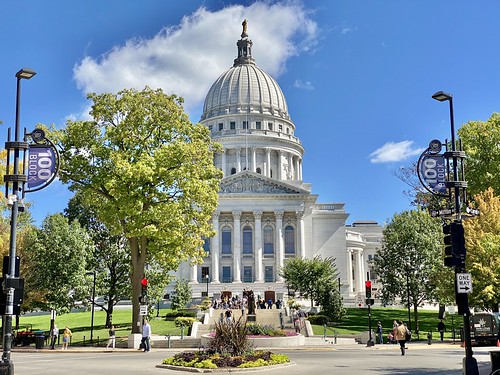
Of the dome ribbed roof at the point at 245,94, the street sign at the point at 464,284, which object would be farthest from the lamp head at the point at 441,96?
the dome ribbed roof at the point at 245,94

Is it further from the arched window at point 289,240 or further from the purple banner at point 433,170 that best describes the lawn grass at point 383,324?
the arched window at point 289,240

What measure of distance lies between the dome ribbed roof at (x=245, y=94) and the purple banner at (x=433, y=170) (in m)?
105

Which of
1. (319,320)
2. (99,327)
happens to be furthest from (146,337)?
(319,320)

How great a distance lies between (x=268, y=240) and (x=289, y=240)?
344cm

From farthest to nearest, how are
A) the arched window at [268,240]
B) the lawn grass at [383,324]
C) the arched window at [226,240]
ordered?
the arched window at [226,240] → the arched window at [268,240] → the lawn grass at [383,324]

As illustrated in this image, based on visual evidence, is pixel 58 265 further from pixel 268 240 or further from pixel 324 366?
pixel 268 240

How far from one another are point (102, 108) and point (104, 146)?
2480 millimetres

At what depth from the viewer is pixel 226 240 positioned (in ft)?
325

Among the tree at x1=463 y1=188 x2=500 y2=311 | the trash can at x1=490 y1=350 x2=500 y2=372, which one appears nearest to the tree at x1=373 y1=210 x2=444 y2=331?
the tree at x1=463 y1=188 x2=500 y2=311

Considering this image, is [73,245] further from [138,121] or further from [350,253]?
[350,253]

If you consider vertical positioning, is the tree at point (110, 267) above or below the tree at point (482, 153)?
below

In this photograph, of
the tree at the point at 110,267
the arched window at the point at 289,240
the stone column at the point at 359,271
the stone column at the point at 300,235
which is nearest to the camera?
the tree at the point at 110,267

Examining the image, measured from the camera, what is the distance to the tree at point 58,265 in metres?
53.2

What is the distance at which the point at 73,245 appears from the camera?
179 ft
